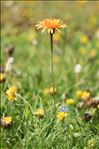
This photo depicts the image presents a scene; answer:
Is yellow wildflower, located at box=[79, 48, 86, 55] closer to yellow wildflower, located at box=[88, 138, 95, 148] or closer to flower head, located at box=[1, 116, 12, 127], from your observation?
flower head, located at box=[1, 116, 12, 127]

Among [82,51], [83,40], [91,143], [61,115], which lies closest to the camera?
[91,143]

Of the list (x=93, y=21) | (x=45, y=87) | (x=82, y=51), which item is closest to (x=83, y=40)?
(x=82, y=51)

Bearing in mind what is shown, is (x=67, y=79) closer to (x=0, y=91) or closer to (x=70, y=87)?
(x=70, y=87)

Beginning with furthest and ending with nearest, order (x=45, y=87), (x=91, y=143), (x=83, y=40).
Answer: (x=83, y=40) → (x=45, y=87) → (x=91, y=143)

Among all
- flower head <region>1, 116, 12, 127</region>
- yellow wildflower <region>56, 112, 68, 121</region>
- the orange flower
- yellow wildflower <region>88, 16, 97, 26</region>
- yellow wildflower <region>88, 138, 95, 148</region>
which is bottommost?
yellow wildflower <region>88, 138, 95, 148</region>

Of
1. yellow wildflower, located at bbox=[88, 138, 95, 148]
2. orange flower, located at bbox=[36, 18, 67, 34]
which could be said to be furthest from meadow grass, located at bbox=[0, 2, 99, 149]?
orange flower, located at bbox=[36, 18, 67, 34]

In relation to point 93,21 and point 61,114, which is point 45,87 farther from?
point 93,21

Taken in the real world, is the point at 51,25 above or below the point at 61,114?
above

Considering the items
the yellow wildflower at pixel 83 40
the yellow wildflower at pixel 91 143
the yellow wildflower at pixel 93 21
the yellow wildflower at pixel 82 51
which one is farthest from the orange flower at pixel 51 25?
the yellow wildflower at pixel 93 21

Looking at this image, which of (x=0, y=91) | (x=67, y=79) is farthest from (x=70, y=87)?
(x=0, y=91)

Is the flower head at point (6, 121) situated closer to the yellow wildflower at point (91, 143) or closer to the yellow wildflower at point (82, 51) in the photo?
the yellow wildflower at point (91, 143)

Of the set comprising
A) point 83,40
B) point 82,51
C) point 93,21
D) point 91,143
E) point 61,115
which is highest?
point 93,21
